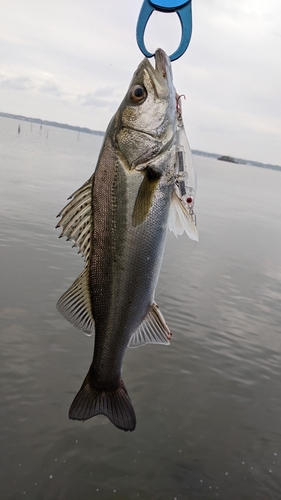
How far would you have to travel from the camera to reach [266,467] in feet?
20.4

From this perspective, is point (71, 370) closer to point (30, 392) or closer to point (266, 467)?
point (30, 392)

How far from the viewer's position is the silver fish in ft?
9.31

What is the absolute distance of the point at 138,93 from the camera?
9.37 feet

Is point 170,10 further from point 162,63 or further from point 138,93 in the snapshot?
point 138,93

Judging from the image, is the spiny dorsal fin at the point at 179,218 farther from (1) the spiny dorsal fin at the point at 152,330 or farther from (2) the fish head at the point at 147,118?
(1) the spiny dorsal fin at the point at 152,330

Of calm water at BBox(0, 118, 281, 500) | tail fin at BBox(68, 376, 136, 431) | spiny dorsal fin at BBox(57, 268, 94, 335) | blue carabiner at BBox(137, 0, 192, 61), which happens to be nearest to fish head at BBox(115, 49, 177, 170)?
blue carabiner at BBox(137, 0, 192, 61)

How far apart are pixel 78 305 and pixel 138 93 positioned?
165 cm

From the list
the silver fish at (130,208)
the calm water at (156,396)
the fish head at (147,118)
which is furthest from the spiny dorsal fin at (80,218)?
the calm water at (156,396)

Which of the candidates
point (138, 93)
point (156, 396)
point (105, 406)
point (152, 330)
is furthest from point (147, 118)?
point (156, 396)

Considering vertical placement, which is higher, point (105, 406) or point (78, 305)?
point (78, 305)

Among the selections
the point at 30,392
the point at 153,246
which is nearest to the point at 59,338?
the point at 30,392

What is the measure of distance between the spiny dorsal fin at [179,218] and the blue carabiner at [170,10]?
108cm

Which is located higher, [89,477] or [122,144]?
[122,144]

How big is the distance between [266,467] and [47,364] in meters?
4.21
